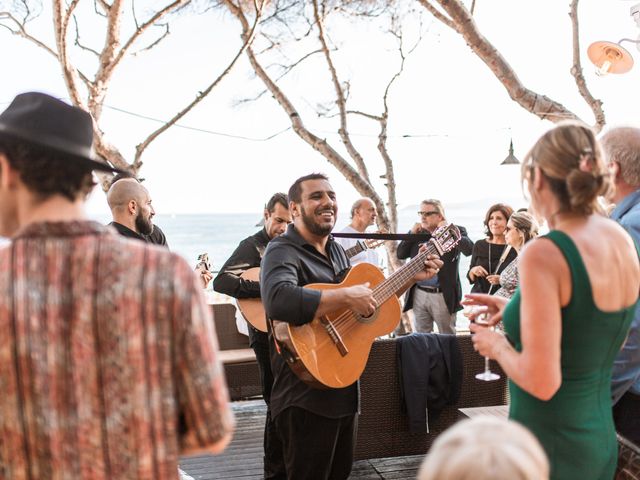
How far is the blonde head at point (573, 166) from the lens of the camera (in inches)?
63.7

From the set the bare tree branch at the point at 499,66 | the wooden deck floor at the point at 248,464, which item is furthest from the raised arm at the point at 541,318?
the bare tree branch at the point at 499,66

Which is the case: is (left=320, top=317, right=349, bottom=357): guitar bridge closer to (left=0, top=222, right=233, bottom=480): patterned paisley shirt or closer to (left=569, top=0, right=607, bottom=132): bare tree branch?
(left=0, top=222, right=233, bottom=480): patterned paisley shirt

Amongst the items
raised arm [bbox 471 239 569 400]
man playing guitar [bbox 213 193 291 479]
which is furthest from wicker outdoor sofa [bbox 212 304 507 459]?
raised arm [bbox 471 239 569 400]

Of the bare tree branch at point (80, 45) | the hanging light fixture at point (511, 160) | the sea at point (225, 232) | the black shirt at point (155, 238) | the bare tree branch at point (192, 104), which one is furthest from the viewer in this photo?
the sea at point (225, 232)

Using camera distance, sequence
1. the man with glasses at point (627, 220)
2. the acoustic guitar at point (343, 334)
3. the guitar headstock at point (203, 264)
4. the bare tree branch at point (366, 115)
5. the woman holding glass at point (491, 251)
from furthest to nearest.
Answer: the bare tree branch at point (366, 115) → the woman holding glass at point (491, 251) → the guitar headstock at point (203, 264) → the acoustic guitar at point (343, 334) → the man with glasses at point (627, 220)

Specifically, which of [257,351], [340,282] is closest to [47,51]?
[257,351]

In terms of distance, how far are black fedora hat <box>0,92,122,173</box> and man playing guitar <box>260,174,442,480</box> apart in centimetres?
144

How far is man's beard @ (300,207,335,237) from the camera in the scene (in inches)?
117

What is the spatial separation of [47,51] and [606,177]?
8789 millimetres

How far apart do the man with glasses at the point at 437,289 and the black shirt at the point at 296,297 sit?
343 centimetres

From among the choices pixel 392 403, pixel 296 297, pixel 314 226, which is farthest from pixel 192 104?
pixel 296 297

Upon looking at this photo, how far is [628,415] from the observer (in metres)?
2.33

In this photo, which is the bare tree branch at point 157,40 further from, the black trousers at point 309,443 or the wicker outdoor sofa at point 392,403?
the black trousers at point 309,443

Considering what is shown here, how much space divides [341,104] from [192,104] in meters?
3.51
